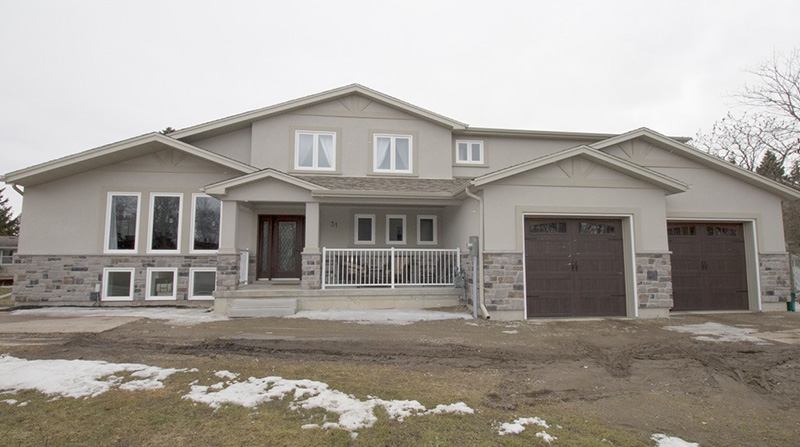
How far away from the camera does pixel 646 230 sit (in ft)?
29.5

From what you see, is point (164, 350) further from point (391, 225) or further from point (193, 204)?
point (391, 225)

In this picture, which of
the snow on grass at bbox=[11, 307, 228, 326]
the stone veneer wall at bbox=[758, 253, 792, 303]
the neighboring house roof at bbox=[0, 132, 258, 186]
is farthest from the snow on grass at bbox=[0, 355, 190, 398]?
the stone veneer wall at bbox=[758, 253, 792, 303]

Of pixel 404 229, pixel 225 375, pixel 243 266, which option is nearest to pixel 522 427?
pixel 225 375

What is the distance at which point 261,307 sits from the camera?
8.97 m

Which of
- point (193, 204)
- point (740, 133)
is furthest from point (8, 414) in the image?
point (740, 133)

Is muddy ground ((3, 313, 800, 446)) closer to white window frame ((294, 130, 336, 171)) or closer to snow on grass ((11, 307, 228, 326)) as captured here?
snow on grass ((11, 307, 228, 326))

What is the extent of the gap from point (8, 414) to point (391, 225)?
30.8 ft

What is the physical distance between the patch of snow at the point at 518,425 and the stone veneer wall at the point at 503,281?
5.10 meters

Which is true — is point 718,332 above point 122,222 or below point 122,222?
below

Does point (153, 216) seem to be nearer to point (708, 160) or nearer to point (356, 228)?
point (356, 228)

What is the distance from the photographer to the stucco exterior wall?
10453mm

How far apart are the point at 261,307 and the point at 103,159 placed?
6.28 meters

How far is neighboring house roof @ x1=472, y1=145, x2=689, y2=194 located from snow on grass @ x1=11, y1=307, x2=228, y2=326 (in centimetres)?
688

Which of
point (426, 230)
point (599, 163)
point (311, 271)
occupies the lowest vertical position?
point (311, 271)
